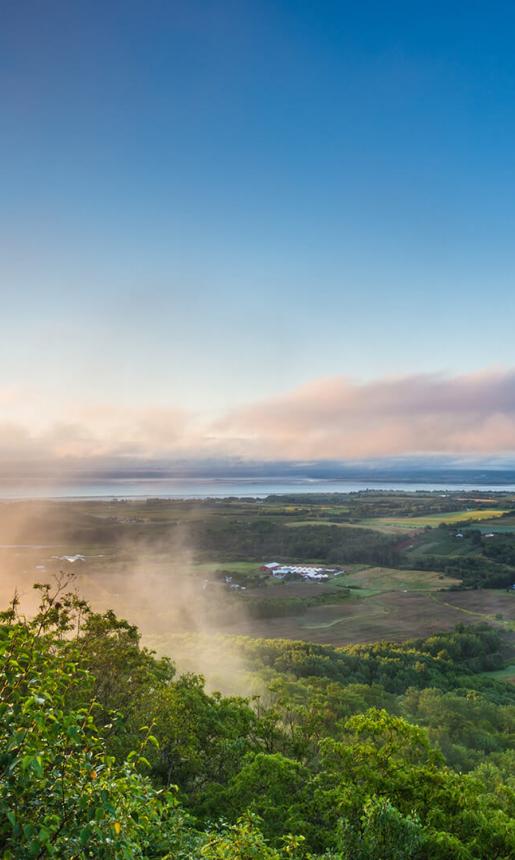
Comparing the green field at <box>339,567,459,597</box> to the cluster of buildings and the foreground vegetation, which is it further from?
the foreground vegetation

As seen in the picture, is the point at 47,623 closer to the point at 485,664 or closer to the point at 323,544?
the point at 485,664

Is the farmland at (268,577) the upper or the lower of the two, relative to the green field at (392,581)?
upper

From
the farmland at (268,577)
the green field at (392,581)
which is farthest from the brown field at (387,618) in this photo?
the green field at (392,581)

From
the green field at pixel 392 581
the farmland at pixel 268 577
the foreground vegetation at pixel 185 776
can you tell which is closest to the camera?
the foreground vegetation at pixel 185 776

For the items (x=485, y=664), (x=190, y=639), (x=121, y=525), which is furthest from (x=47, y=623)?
(x=121, y=525)

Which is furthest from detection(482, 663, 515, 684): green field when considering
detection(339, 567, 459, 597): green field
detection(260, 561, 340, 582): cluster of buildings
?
detection(260, 561, 340, 582): cluster of buildings

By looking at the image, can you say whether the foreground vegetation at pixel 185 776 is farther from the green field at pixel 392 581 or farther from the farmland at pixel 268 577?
A: the green field at pixel 392 581
